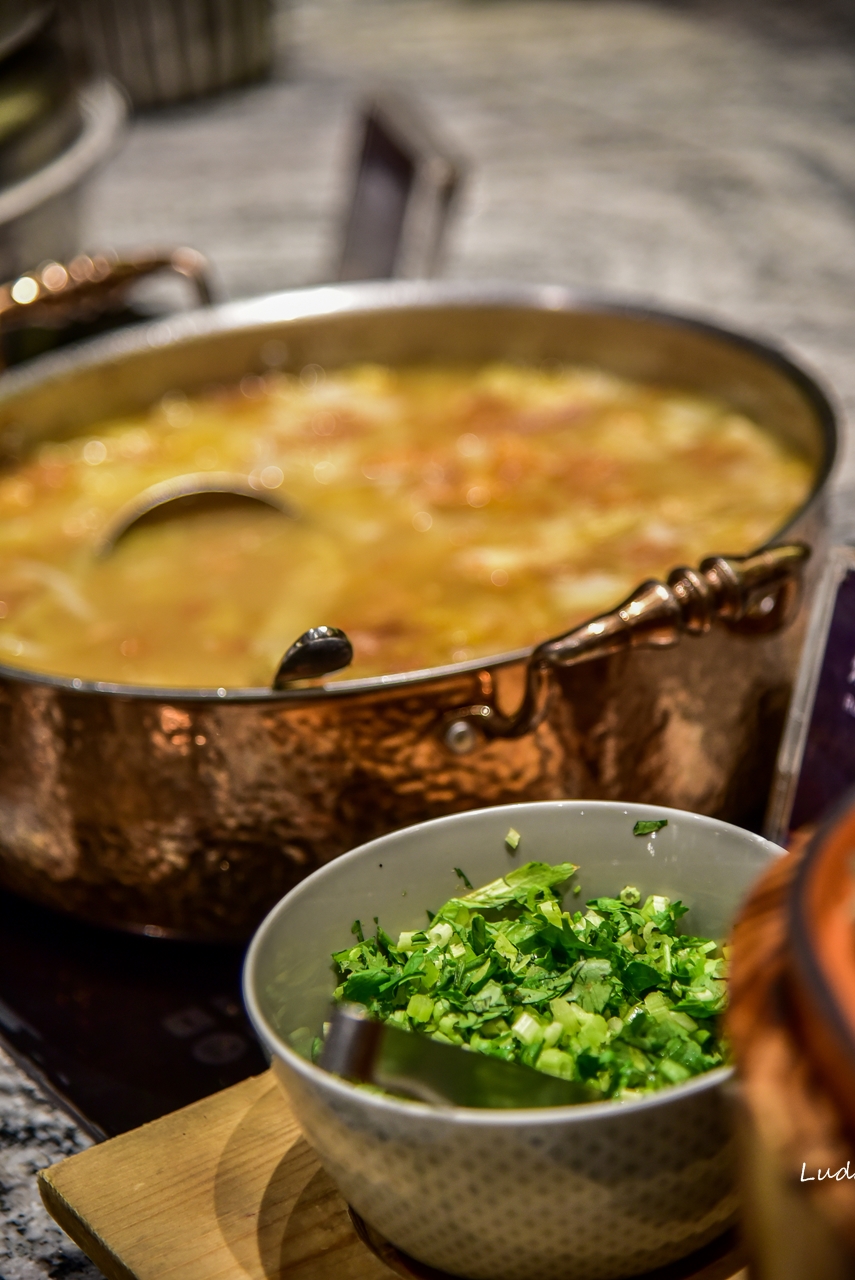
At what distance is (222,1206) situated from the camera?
29.2 inches

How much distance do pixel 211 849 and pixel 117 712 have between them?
122mm

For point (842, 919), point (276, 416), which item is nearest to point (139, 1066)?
point (842, 919)

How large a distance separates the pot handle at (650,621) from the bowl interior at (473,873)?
0.10 meters

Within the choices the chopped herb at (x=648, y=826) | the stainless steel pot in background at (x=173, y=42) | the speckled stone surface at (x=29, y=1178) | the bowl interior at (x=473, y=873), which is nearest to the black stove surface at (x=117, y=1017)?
the speckled stone surface at (x=29, y=1178)

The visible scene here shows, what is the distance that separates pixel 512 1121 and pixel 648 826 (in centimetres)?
23

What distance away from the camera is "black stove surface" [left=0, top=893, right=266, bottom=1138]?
3.05 ft

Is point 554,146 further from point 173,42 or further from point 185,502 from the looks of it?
point 185,502

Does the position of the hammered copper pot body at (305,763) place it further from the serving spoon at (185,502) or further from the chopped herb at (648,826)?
the serving spoon at (185,502)

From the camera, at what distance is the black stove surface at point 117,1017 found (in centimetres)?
93

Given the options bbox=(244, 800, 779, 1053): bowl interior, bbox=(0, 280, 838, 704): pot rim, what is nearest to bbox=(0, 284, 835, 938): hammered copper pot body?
bbox=(244, 800, 779, 1053): bowl interior

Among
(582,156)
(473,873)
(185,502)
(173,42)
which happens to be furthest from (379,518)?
(173,42)

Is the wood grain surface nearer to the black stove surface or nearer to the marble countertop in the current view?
the black stove surface

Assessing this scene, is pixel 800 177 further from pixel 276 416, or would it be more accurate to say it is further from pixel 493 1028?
pixel 493 1028

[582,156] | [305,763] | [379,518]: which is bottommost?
[582,156]
